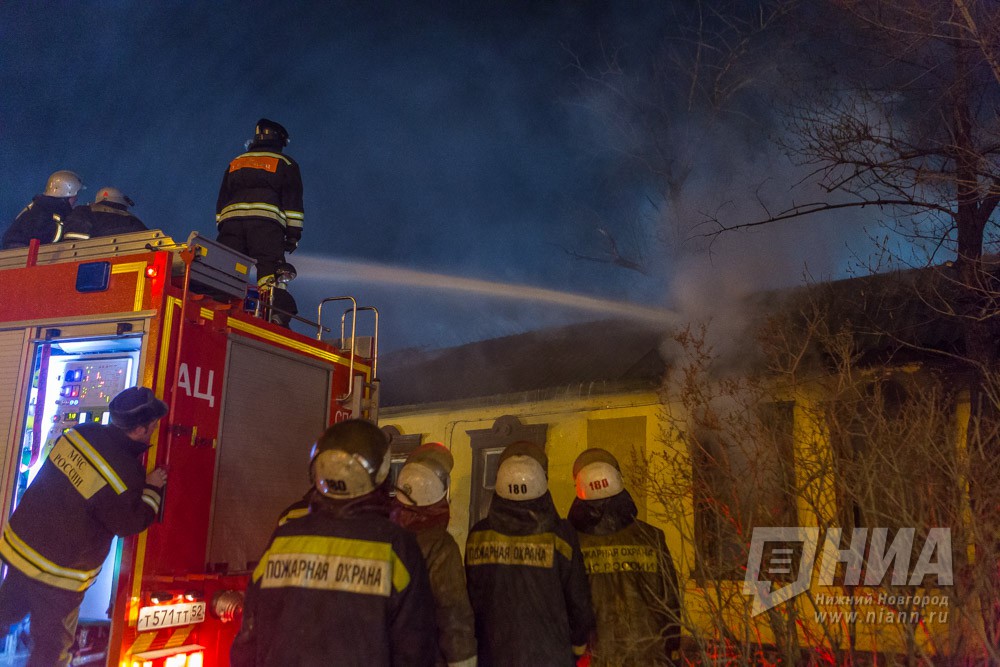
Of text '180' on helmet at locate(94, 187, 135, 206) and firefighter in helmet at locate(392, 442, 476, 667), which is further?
text '180' on helmet at locate(94, 187, 135, 206)

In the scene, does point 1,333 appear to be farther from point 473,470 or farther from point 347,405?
point 473,470

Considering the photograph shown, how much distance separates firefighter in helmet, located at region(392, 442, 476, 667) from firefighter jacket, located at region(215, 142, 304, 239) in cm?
264

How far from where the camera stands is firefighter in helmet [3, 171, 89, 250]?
5922mm

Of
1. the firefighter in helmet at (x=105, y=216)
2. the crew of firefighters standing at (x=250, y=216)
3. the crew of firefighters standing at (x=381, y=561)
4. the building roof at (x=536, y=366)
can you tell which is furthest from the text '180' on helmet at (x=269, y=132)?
the building roof at (x=536, y=366)

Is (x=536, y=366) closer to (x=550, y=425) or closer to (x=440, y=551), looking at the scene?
(x=550, y=425)

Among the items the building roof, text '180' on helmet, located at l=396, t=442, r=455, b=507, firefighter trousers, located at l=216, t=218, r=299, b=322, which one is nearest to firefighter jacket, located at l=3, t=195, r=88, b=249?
firefighter trousers, located at l=216, t=218, r=299, b=322

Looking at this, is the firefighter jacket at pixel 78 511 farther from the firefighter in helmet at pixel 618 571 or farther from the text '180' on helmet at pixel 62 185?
the text '180' on helmet at pixel 62 185

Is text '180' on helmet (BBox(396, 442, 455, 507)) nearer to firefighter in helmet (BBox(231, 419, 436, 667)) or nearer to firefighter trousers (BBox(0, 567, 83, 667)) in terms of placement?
firefighter in helmet (BBox(231, 419, 436, 667))

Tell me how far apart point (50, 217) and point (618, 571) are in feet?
17.3

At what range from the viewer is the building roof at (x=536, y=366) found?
11.8 m

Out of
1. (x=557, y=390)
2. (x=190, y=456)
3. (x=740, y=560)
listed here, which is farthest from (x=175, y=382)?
(x=557, y=390)

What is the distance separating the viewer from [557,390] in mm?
11867

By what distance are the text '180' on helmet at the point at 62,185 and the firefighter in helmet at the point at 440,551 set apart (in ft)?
14.1

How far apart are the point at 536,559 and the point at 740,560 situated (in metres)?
1.04
